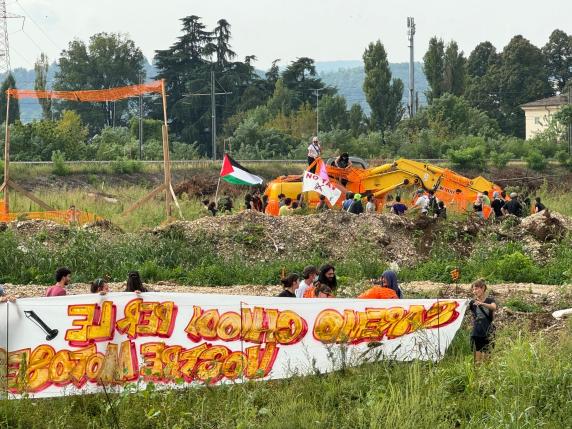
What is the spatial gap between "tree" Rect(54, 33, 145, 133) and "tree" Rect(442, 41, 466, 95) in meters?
27.4

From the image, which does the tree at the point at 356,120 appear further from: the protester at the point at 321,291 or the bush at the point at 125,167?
the protester at the point at 321,291

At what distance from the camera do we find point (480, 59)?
11669 cm

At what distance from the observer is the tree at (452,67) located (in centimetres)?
10212

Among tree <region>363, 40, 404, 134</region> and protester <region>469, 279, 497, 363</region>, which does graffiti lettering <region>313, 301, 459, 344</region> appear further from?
tree <region>363, 40, 404, 134</region>

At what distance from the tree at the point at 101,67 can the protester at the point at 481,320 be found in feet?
309

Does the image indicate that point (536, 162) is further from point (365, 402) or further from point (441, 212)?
point (365, 402)

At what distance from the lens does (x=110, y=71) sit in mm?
112000

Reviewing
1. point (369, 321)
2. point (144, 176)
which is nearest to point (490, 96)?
point (144, 176)

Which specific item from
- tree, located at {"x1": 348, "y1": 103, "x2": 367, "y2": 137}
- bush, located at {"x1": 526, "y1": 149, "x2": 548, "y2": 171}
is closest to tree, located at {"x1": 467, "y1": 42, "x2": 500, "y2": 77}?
tree, located at {"x1": 348, "y1": 103, "x2": 367, "y2": 137}

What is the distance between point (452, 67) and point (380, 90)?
8.83 meters

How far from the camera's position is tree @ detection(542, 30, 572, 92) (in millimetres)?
115438

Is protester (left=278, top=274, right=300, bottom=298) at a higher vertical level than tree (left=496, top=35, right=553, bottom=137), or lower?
lower

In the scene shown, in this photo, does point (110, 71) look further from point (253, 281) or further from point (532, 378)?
point (532, 378)

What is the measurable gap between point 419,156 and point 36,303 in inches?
2194
